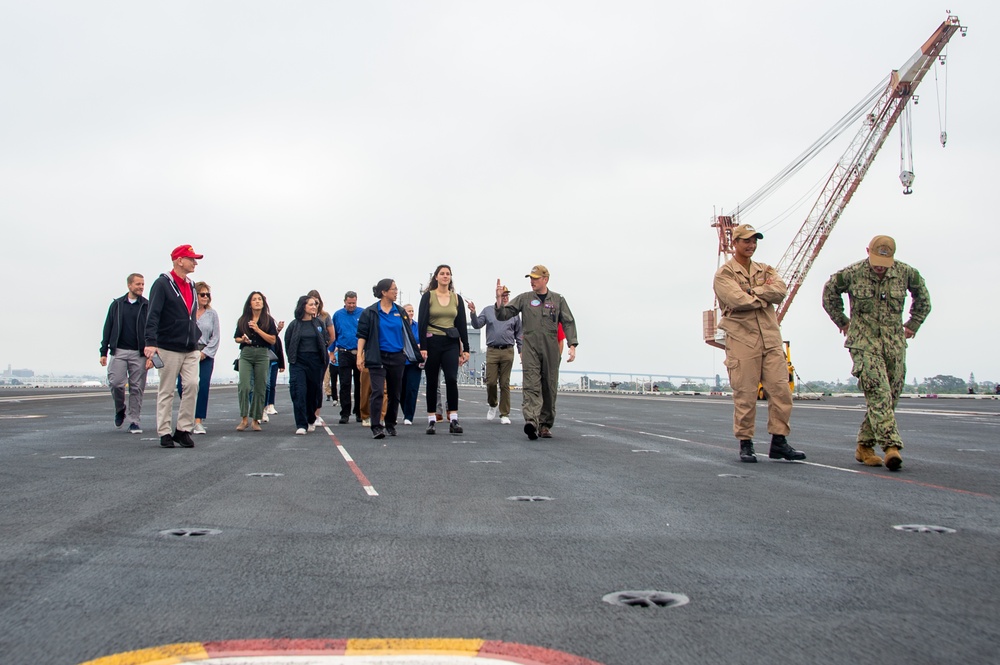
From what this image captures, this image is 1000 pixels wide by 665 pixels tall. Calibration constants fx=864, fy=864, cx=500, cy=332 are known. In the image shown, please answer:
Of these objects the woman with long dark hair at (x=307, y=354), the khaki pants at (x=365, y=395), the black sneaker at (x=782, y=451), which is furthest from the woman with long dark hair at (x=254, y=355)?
the black sneaker at (x=782, y=451)

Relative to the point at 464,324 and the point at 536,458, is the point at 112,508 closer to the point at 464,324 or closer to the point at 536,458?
the point at 536,458

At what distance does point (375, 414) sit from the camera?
10594 mm

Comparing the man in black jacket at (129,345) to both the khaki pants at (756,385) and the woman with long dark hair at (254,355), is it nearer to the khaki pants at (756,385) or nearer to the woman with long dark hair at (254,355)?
the woman with long dark hair at (254,355)

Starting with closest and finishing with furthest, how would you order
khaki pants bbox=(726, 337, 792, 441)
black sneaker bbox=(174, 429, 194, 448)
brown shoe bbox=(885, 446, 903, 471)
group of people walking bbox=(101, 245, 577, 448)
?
brown shoe bbox=(885, 446, 903, 471)
khaki pants bbox=(726, 337, 792, 441)
black sneaker bbox=(174, 429, 194, 448)
group of people walking bbox=(101, 245, 577, 448)

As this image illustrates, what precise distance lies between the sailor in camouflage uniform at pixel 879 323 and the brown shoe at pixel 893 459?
35 centimetres

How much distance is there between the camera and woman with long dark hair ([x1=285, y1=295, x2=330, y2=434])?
1214cm

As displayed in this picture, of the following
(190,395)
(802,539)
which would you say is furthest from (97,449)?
(802,539)

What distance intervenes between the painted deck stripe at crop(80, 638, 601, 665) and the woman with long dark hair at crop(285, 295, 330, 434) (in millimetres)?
9725

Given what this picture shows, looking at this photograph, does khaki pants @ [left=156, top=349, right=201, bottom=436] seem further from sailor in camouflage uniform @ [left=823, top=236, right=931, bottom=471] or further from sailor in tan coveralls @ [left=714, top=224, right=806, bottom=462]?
sailor in camouflage uniform @ [left=823, top=236, right=931, bottom=471]

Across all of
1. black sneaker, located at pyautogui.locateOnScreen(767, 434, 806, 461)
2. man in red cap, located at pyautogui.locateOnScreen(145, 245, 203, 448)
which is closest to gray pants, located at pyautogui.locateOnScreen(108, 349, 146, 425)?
man in red cap, located at pyautogui.locateOnScreen(145, 245, 203, 448)

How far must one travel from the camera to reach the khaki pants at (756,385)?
7750 millimetres

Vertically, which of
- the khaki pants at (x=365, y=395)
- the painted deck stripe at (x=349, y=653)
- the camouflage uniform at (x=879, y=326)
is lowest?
the painted deck stripe at (x=349, y=653)

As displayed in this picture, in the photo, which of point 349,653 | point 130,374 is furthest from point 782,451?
point 130,374

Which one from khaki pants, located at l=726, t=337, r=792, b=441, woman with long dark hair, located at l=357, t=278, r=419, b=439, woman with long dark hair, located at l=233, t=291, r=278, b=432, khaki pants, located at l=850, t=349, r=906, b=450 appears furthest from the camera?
woman with long dark hair, located at l=233, t=291, r=278, b=432
